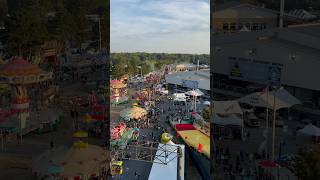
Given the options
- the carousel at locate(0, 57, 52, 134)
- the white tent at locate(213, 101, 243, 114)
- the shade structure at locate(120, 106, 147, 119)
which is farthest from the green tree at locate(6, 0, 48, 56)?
the white tent at locate(213, 101, 243, 114)

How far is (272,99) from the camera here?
4605 mm

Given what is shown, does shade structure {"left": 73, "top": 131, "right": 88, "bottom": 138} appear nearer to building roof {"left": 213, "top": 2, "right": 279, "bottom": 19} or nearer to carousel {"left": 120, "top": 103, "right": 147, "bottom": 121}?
carousel {"left": 120, "top": 103, "right": 147, "bottom": 121}

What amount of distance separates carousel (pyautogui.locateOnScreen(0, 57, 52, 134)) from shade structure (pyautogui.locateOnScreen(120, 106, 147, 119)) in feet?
3.13

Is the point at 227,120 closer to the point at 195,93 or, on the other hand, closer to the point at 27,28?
the point at 195,93

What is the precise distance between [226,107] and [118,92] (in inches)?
50.2

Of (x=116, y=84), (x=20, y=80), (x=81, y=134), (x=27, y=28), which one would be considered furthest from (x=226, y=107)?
(x=27, y=28)

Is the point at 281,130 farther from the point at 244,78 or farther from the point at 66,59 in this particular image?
the point at 66,59

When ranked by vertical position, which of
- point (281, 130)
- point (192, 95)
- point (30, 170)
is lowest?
point (30, 170)

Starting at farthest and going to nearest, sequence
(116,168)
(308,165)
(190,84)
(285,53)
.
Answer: (190,84), (285,53), (116,168), (308,165)

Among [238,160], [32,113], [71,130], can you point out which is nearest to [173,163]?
[238,160]

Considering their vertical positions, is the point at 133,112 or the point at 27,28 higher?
the point at 27,28

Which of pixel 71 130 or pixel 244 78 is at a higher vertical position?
pixel 244 78

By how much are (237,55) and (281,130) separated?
0.93m

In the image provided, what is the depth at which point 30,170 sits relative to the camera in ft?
13.4
